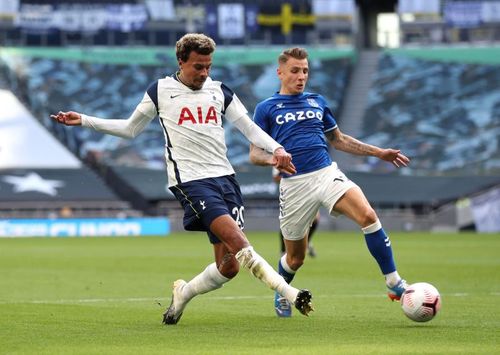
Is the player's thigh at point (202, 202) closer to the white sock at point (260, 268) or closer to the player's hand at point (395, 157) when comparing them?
the white sock at point (260, 268)

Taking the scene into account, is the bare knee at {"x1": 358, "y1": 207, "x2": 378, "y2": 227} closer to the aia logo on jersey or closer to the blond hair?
the blond hair

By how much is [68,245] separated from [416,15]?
33.8 meters

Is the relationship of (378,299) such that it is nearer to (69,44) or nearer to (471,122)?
(471,122)

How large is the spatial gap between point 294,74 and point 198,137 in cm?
193

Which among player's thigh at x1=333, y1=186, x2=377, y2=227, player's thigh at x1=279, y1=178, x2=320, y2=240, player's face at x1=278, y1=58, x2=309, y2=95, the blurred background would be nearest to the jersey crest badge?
player's face at x1=278, y1=58, x2=309, y2=95

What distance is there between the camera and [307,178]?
11891 millimetres

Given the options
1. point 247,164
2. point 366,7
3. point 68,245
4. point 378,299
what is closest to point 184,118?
point 378,299

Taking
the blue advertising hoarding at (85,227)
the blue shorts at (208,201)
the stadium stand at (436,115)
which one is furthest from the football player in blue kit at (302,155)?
the stadium stand at (436,115)

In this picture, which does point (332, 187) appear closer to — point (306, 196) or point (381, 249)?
point (306, 196)

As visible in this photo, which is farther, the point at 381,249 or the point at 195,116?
the point at 381,249

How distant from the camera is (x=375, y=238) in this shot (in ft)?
37.2

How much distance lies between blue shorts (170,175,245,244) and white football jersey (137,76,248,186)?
69 millimetres

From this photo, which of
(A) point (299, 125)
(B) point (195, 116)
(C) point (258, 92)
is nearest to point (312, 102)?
(A) point (299, 125)

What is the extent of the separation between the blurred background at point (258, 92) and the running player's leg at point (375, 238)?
36978 mm
